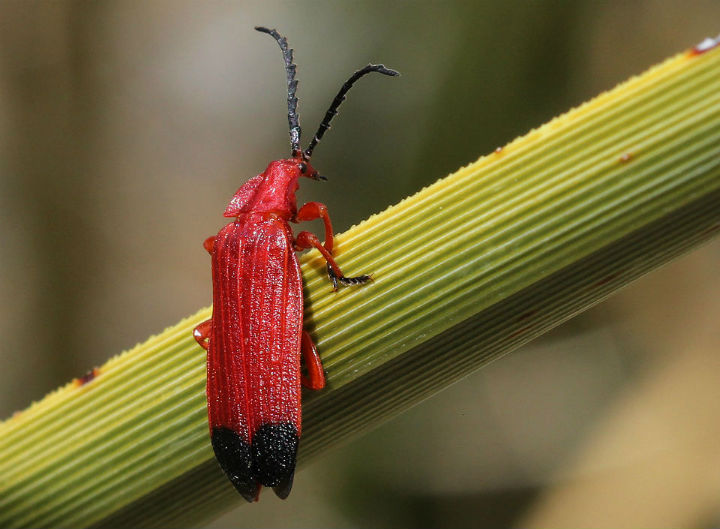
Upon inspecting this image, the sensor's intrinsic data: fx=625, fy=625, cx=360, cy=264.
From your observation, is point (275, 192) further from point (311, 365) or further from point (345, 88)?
point (311, 365)

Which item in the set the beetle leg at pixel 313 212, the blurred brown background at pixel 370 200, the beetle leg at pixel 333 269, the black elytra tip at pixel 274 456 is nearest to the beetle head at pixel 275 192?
the beetle leg at pixel 313 212

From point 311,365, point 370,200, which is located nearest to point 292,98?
point 311,365

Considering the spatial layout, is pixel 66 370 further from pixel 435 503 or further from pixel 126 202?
pixel 435 503

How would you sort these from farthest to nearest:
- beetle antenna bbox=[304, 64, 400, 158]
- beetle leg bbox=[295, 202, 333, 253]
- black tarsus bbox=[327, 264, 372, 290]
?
1. beetle antenna bbox=[304, 64, 400, 158]
2. beetle leg bbox=[295, 202, 333, 253]
3. black tarsus bbox=[327, 264, 372, 290]

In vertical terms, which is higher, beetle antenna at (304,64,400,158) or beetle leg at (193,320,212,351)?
beetle antenna at (304,64,400,158)

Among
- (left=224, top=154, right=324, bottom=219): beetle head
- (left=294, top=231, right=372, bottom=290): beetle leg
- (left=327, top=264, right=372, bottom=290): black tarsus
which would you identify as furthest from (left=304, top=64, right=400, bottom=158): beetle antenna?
(left=327, top=264, right=372, bottom=290): black tarsus

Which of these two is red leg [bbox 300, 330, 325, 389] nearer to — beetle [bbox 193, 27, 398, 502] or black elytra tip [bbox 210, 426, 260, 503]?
beetle [bbox 193, 27, 398, 502]

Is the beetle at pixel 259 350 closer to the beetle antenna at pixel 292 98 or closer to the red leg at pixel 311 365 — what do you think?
the red leg at pixel 311 365

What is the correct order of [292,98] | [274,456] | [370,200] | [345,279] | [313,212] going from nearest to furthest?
[345,279], [274,456], [313,212], [292,98], [370,200]
